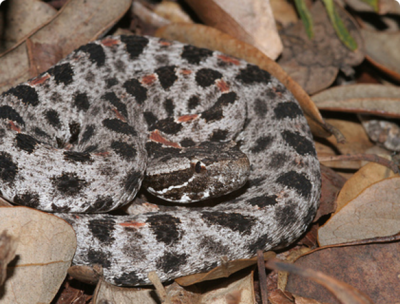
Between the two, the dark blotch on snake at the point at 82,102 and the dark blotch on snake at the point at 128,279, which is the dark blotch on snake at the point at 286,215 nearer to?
the dark blotch on snake at the point at 128,279

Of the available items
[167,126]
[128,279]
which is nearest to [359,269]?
[128,279]

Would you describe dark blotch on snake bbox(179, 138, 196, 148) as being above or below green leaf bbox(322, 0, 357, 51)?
below

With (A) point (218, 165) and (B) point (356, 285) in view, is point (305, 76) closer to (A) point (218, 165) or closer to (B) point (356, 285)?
(A) point (218, 165)

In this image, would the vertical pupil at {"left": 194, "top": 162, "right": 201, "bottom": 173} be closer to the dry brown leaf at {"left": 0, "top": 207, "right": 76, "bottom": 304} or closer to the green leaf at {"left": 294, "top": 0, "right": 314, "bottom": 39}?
the dry brown leaf at {"left": 0, "top": 207, "right": 76, "bottom": 304}

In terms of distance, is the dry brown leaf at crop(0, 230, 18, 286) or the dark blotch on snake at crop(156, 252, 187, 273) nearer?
the dry brown leaf at crop(0, 230, 18, 286)

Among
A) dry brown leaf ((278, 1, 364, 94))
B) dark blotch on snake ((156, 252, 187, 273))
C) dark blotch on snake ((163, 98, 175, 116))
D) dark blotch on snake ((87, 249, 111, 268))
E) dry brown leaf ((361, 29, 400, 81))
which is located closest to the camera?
dark blotch on snake ((87, 249, 111, 268))

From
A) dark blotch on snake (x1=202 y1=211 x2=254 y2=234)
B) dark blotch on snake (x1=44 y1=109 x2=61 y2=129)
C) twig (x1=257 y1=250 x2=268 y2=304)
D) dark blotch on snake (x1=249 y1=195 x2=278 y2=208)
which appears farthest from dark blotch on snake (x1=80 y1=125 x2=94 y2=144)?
twig (x1=257 y1=250 x2=268 y2=304)
